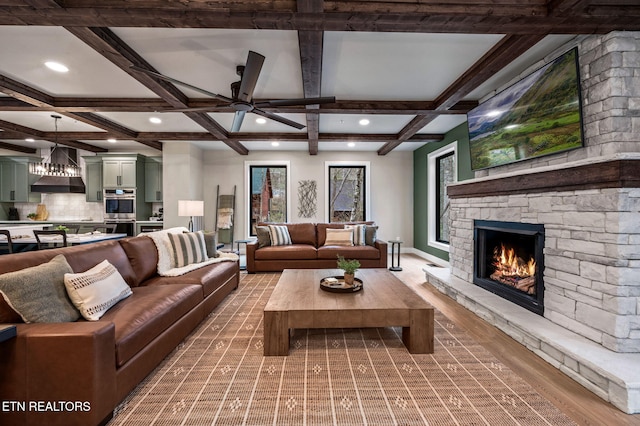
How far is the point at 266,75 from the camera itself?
A: 10.2ft

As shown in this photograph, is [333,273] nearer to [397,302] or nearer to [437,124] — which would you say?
[397,302]

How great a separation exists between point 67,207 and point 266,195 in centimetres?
484

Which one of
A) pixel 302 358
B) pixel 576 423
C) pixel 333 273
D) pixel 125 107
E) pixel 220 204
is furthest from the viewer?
pixel 220 204

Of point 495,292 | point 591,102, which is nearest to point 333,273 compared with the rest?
point 495,292

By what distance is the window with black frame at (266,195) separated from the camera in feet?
23.0

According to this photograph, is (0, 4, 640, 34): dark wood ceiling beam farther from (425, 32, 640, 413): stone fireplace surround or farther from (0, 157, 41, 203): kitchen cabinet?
(0, 157, 41, 203): kitchen cabinet

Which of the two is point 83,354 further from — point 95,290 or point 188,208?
point 188,208

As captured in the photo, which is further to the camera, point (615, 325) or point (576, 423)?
point (615, 325)

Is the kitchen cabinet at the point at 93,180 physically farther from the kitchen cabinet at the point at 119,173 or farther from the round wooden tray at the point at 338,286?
the round wooden tray at the point at 338,286

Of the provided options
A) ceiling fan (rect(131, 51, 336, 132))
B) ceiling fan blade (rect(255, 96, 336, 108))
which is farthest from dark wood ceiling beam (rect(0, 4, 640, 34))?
ceiling fan blade (rect(255, 96, 336, 108))

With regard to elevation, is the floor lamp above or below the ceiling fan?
below

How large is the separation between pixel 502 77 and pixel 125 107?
185 inches

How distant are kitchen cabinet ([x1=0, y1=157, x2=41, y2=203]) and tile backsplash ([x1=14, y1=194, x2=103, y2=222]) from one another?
0.33m

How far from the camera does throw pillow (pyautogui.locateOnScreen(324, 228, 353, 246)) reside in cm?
523
